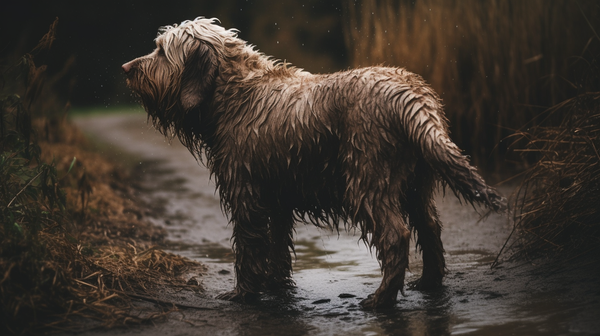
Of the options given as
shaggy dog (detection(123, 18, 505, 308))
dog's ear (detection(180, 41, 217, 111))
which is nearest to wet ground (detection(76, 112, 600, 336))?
shaggy dog (detection(123, 18, 505, 308))

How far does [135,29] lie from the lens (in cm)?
2989

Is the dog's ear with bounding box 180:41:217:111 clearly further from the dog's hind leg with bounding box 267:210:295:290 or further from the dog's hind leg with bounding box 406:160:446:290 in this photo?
the dog's hind leg with bounding box 406:160:446:290

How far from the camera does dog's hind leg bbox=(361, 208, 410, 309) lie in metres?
4.06

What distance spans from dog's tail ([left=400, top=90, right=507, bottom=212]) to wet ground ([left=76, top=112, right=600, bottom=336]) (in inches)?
26.0

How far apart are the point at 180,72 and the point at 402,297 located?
2.22 m

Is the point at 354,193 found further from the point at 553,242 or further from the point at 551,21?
the point at 551,21

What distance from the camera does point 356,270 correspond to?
18.0 ft

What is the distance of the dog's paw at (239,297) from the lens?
184 inches

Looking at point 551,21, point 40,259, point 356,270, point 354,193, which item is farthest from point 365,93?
point 551,21

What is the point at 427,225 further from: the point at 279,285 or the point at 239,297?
the point at 239,297

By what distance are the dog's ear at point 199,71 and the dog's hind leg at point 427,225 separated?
5.31 ft

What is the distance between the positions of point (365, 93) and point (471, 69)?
196 inches

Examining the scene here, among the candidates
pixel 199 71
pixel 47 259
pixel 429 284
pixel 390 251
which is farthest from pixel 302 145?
pixel 47 259

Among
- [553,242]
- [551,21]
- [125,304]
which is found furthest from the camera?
[551,21]
